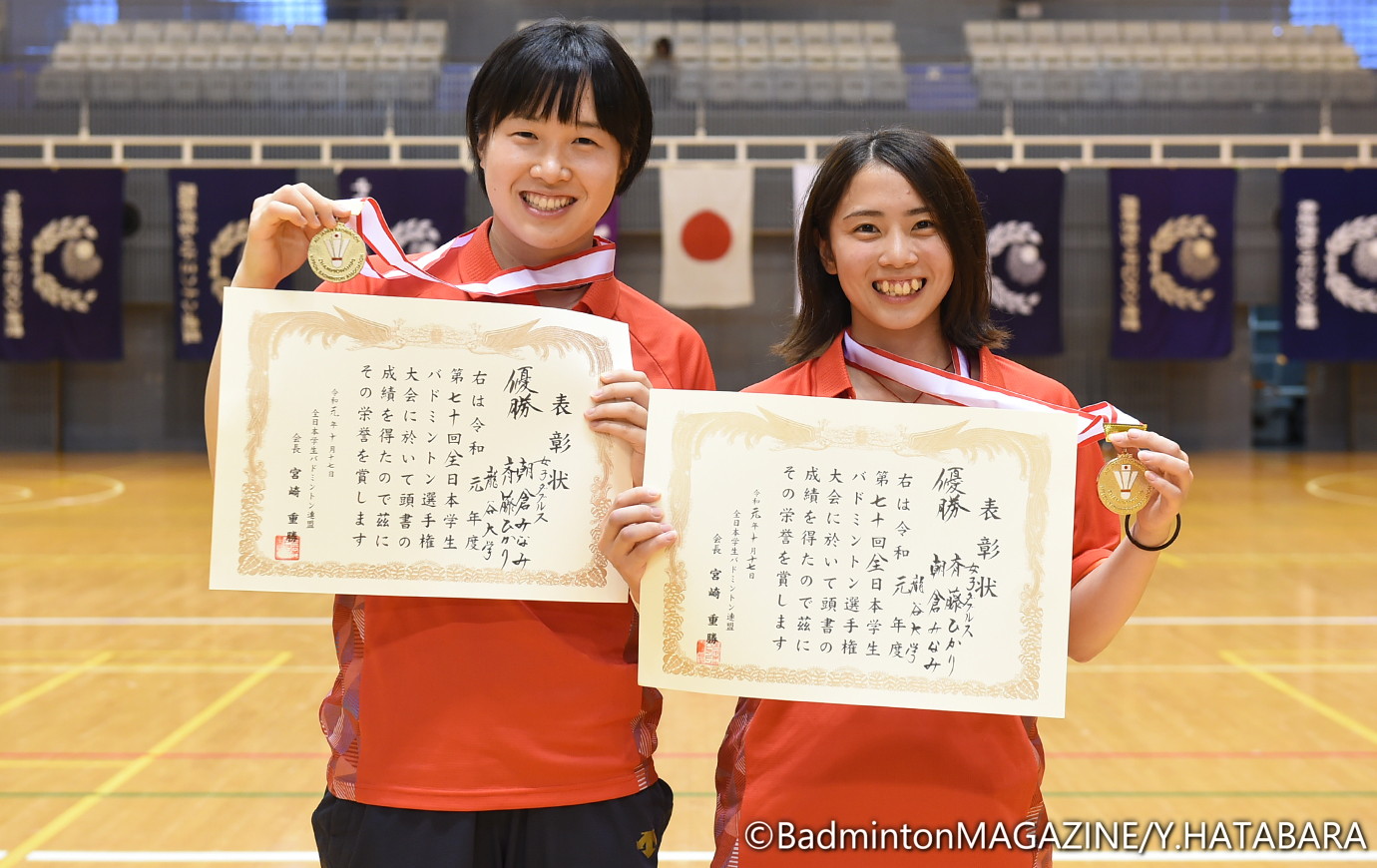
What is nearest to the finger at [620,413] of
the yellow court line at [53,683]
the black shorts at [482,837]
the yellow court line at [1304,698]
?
the black shorts at [482,837]

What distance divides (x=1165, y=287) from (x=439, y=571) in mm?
11499

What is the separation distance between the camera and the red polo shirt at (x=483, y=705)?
128cm

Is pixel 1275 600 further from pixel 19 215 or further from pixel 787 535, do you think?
pixel 19 215

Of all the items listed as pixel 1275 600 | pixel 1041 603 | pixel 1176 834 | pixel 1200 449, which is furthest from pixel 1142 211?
pixel 1041 603

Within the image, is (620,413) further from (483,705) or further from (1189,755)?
(1189,755)

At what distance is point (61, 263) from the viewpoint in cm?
1157

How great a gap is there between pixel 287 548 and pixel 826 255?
0.75 m

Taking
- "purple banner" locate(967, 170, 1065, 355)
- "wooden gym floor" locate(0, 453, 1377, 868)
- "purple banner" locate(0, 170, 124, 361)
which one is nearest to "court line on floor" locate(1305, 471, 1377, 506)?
"wooden gym floor" locate(0, 453, 1377, 868)

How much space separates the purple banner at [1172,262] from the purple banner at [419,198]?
21.4 feet

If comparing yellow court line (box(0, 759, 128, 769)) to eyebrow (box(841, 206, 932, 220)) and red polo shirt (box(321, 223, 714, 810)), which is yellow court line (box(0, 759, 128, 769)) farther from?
eyebrow (box(841, 206, 932, 220))

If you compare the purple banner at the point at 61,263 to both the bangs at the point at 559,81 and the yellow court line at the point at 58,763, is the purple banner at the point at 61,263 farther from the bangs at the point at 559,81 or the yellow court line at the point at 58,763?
the bangs at the point at 559,81

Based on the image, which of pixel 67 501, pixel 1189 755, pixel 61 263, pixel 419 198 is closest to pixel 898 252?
pixel 1189 755

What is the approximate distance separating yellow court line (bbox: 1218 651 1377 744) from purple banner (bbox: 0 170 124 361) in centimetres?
1100

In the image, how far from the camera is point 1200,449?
12461mm
